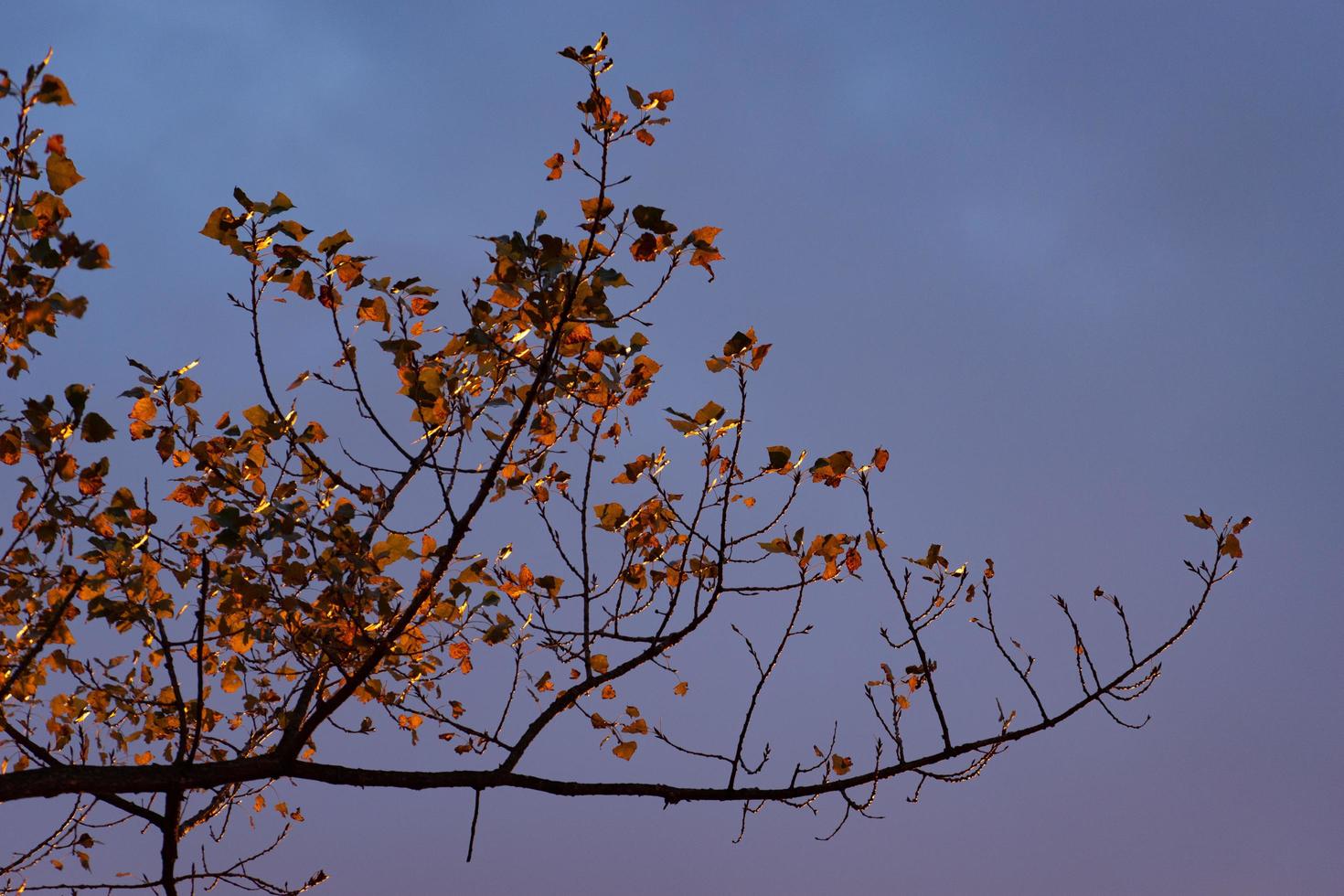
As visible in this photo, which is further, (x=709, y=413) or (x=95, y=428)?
(x=709, y=413)

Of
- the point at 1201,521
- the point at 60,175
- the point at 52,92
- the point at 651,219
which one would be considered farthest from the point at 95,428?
the point at 1201,521

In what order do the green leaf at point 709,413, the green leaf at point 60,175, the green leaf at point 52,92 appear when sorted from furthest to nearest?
the green leaf at point 709,413 → the green leaf at point 60,175 → the green leaf at point 52,92

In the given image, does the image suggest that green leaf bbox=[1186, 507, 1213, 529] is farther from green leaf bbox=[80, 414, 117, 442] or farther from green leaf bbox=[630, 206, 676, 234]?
green leaf bbox=[80, 414, 117, 442]

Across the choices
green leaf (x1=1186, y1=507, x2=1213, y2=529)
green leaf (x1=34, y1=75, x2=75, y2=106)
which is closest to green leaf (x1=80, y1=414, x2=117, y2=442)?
green leaf (x1=34, y1=75, x2=75, y2=106)

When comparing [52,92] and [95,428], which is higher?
[52,92]

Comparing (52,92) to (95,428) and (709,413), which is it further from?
(709,413)

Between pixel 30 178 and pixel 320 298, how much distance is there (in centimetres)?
95

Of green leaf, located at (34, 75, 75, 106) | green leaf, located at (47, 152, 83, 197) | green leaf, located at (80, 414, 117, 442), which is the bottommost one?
green leaf, located at (80, 414, 117, 442)

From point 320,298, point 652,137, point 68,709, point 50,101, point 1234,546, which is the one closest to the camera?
point 50,101

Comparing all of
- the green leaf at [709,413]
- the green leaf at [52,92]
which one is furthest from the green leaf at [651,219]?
the green leaf at [52,92]

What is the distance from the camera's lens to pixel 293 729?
4109mm

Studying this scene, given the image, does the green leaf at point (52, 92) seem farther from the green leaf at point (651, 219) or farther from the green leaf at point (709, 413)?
the green leaf at point (709, 413)

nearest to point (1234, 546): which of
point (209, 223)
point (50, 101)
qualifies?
point (209, 223)

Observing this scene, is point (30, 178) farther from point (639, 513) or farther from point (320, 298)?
point (639, 513)
